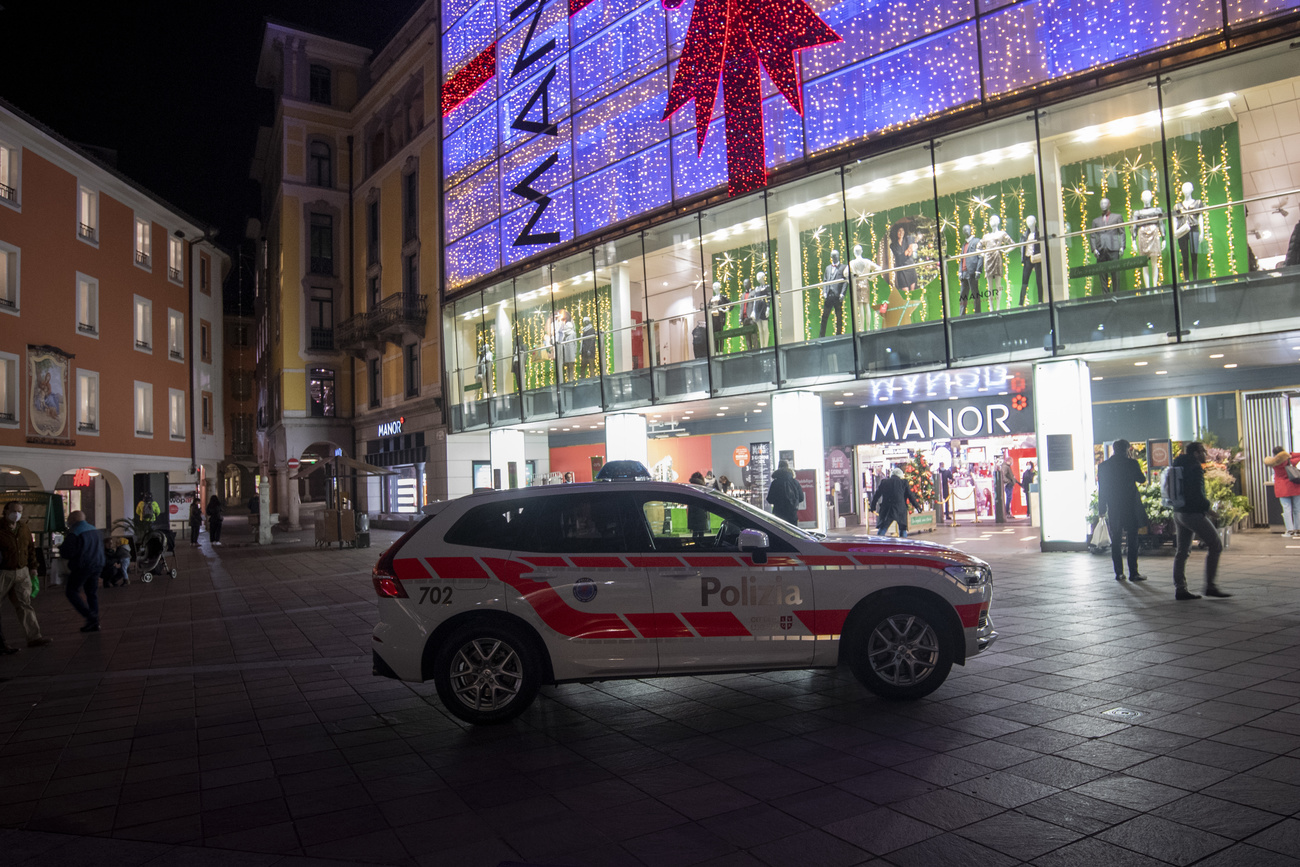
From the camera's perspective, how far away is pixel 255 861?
4031mm

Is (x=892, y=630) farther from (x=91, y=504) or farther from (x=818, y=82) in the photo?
(x=91, y=504)

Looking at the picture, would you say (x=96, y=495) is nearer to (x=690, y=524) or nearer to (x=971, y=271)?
(x=971, y=271)

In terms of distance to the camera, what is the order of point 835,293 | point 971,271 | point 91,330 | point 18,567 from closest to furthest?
point 18,567
point 971,271
point 835,293
point 91,330

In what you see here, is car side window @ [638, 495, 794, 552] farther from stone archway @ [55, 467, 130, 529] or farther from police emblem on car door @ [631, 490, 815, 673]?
stone archway @ [55, 467, 130, 529]

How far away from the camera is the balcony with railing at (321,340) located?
140 ft

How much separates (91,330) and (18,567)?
2053cm

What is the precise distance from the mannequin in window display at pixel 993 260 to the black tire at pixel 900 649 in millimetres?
12340

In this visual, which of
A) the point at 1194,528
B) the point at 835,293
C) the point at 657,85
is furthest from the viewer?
the point at 657,85

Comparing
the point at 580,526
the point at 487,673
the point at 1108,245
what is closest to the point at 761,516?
the point at 580,526

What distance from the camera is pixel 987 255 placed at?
17.5 m

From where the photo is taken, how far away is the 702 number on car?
623cm

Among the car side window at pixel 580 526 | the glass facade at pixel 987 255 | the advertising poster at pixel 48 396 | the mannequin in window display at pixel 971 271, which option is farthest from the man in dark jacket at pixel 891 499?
the advertising poster at pixel 48 396

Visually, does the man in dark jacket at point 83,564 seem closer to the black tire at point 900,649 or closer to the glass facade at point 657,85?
the black tire at point 900,649

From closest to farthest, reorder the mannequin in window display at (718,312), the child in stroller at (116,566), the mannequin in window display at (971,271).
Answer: the child in stroller at (116,566)
the mannequin in window display at (971,271)
the mannequin in window display at (718,312)
